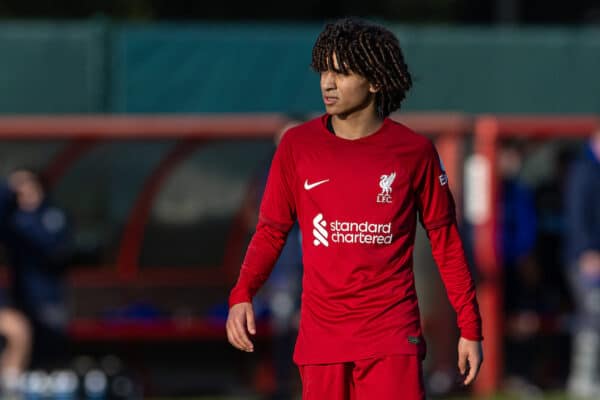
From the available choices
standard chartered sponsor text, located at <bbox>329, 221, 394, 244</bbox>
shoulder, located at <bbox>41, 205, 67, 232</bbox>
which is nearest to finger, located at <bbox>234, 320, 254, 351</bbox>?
standard chartered sponsor text, located at <bbox>329, 221, 394, 244</bbox>

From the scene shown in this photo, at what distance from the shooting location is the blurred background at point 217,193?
987cm

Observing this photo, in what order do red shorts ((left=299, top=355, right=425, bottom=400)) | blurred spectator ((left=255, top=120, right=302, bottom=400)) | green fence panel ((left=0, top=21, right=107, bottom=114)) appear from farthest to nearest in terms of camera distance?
1. green fence panel ((left=0, top=21, right=107, bottom=114))
2. blurred spectator ((left=255, top=120, right=302, bottom=400))
3. red shorts ((left=299, top=355, right=425, bottom=400))

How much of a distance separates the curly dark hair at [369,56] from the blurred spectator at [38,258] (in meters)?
5.93

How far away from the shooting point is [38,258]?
9.90m

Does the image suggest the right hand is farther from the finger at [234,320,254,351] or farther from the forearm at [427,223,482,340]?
the forearm at [427,223,482,340]

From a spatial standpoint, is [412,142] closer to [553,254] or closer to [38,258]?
[38,258]

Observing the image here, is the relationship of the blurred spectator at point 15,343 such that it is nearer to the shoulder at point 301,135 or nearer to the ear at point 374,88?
the shoulder at point 301,135

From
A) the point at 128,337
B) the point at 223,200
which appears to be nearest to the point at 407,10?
the point at 223,200

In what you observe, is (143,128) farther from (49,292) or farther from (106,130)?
(49,292)

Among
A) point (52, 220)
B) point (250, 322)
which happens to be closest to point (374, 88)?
point (250, 322)

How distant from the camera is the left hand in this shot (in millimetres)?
4234

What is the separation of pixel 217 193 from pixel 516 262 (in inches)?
119

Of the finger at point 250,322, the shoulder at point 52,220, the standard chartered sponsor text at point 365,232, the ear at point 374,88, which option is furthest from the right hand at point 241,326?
the shoulder at point 52,220

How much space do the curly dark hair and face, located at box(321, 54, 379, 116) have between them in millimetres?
17
